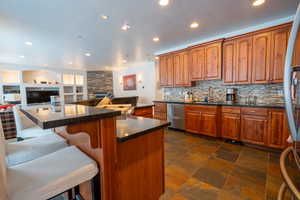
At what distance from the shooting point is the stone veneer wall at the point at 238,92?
288cm

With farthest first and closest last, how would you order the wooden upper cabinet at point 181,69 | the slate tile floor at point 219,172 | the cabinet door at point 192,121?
the wooden upper cabinet at point 181,69 → the cabinet door at point 192,121 → the slate tile floor at point 219,172

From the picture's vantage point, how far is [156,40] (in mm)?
3615

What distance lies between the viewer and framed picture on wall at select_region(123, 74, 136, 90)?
7.45m

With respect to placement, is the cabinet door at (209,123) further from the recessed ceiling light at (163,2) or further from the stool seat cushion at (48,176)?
the stool seat cushion at (48,176)

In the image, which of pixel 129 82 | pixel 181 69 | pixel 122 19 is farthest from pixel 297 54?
pixel 129 82

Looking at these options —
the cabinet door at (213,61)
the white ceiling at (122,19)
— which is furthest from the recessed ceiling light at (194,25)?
the cabinet door at (213,61)

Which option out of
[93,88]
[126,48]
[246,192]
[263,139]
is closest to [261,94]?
[263,139]

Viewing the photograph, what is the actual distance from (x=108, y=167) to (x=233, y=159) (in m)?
2.30

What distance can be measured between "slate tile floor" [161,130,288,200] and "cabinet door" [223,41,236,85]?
1.49 meters

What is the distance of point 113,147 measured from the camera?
0.90 metres

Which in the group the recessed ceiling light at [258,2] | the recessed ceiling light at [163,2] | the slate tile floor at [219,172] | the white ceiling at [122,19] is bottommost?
the slate tile floor at [219,172]

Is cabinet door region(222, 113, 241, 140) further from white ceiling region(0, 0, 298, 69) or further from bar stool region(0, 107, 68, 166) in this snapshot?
bar stool region(0, 107, 68, 166)

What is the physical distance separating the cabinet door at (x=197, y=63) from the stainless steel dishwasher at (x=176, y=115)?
0.89 m

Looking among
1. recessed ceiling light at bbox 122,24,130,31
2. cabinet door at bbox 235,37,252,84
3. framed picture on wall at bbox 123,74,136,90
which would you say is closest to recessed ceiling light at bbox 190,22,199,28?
cabinet door at bbox 235,37,252,84
